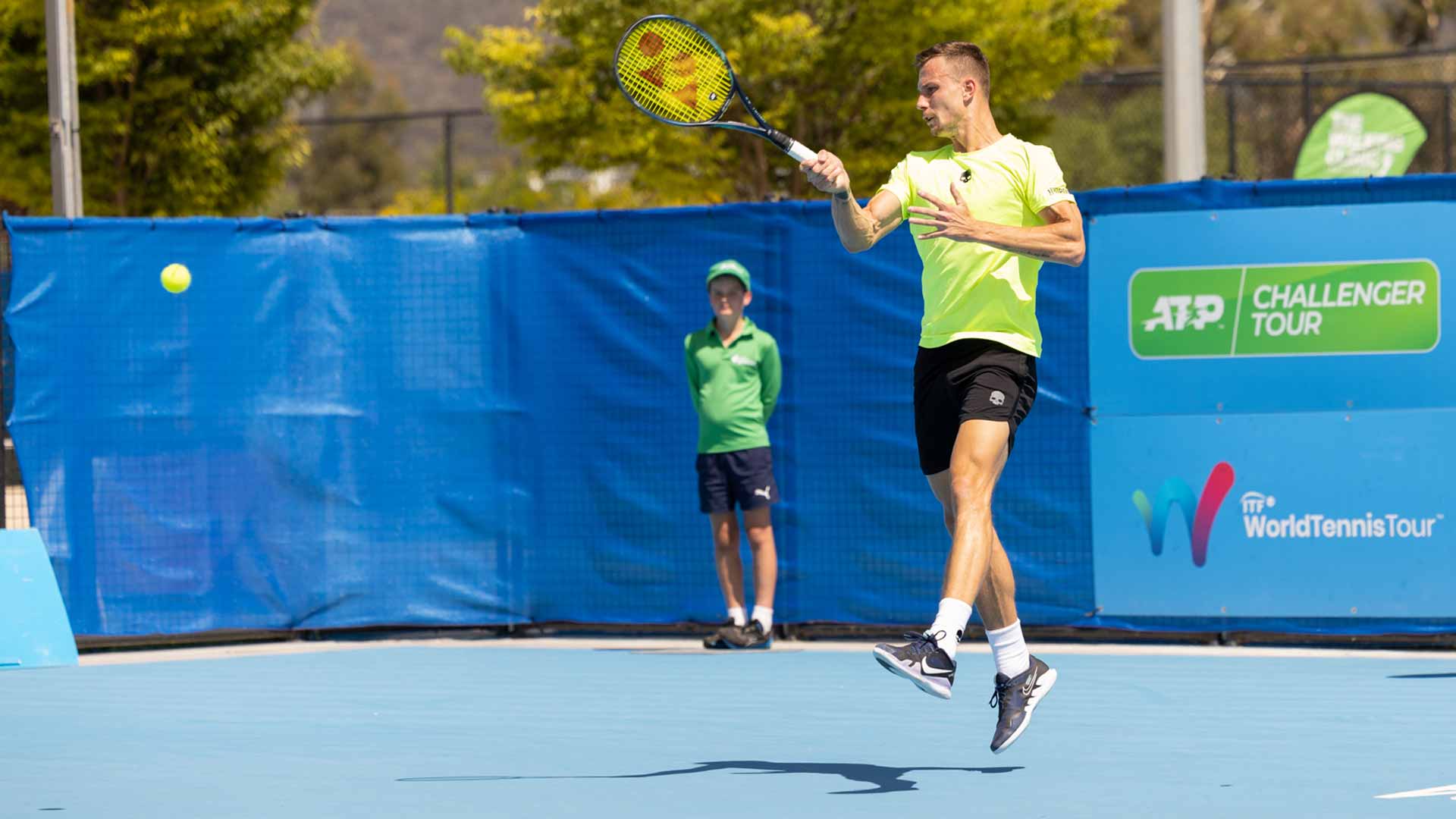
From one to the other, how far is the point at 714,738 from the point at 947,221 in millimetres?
2170

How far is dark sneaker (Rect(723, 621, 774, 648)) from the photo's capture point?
29.3 feet

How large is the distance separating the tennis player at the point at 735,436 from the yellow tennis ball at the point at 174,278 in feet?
8.21

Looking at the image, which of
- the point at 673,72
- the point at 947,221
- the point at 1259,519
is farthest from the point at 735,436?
the point at 947,221

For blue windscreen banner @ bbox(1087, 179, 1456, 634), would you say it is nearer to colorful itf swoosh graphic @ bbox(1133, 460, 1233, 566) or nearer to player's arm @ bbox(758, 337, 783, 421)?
colorful itf swoosh graphic @ bbox(1133, 460, 1233, 566)

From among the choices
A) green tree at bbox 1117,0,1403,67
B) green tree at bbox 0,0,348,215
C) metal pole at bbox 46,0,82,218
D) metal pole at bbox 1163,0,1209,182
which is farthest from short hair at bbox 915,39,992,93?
green tree at bbox 1117,0,1403,67

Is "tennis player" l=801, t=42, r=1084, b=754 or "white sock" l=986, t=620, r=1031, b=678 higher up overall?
"tennis player" l=801, t=42, r=1084, b=754

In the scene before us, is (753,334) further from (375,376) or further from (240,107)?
(240,107)

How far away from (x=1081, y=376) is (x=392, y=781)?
14.4 ft

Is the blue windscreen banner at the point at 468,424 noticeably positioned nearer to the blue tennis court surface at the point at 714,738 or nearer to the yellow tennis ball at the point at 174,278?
the yellow tennis ball at the point at 174,278

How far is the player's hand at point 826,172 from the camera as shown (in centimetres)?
511

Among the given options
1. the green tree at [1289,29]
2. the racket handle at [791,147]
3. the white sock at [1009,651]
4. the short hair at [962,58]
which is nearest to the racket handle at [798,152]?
the racket handle at [791,147]

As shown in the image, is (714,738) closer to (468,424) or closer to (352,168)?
(468,424)

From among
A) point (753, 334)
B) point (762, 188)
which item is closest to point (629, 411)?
point (753, 334)

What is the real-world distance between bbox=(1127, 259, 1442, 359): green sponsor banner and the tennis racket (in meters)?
3.04
